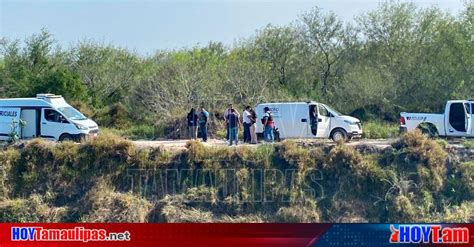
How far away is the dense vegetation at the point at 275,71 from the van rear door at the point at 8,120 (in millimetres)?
6780

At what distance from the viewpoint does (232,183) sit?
24406 millimetres

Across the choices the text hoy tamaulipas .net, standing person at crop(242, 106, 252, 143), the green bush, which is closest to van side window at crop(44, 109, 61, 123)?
standing person at crop(242, 106, 252, 143)

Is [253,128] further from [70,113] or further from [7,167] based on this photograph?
[7,167]

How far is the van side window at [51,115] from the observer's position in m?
28.1

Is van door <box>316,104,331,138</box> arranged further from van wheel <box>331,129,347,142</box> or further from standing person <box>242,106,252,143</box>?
standing person <box>242,106,252,143</box>

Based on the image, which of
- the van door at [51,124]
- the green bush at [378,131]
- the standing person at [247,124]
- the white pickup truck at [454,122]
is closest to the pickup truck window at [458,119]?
the white pickup truck at [454,122]

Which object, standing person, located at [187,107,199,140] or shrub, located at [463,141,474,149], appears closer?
shrub, located at [463,141,474,149]

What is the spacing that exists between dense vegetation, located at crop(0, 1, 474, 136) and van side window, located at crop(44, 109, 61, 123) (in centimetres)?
613

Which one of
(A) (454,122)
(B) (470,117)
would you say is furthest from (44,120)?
(B) (470,117)

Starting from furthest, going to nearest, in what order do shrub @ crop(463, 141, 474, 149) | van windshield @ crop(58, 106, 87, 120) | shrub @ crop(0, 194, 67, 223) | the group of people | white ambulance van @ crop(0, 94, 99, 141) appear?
van windshield @ crop(58, 106, 87, 120), white ambulance van @ crop(0, 94, 99, 141), the group of people, shrub @ crop(463, 141, 474, 149), shrub @ crop(0, 194, 67, 223)

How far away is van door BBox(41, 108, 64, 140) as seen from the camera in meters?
28.0

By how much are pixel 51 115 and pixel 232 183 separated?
27.3ft

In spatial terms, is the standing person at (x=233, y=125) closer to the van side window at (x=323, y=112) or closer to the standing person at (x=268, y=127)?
the standing person at (x=268, y=127)

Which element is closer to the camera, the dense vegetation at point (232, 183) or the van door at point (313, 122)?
the dense vegetation at point (232, 183)
